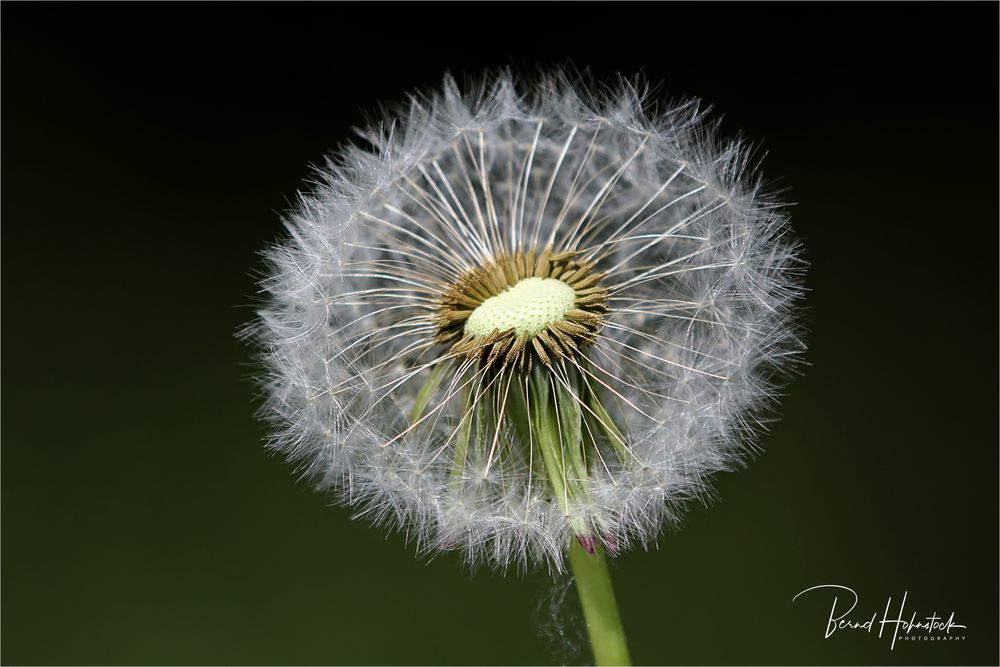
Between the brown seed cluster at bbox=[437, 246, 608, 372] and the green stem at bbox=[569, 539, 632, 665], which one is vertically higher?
the brown seed cluster at bbox=[437, 246, 608, 372]

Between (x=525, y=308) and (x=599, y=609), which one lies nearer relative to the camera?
(x=599, y=609)
